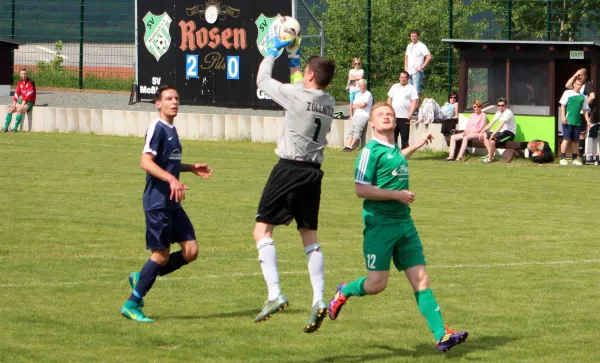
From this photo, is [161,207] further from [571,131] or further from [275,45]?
[571,131]

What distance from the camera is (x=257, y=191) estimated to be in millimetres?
20359

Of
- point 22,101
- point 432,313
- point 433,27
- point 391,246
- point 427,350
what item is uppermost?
point 433,27

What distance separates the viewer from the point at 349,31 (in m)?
34.1

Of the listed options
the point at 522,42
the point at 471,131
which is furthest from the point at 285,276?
the point at 522,42

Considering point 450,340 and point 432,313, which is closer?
point 450,340

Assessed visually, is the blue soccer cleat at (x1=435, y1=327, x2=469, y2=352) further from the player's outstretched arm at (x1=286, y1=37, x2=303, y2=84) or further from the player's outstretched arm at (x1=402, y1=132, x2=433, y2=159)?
the player's outstretched arm at (x1=286, y1=37, x2=303, y2=84)

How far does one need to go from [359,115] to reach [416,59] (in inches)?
84.6

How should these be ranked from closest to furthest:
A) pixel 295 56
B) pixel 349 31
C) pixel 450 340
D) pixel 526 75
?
pixel 450 340 < pixel 295 56 < pixel 526 75 < pixel 349 31

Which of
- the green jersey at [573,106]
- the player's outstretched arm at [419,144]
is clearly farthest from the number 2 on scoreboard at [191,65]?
the player's outstretched arm at [419,144]

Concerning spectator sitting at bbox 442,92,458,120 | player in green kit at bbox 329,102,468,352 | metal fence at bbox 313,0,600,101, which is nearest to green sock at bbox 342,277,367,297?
player in green kit at bbox 329,102,468,352

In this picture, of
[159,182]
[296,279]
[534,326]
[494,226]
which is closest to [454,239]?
[494,226]

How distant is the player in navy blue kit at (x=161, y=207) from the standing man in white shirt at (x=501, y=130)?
1764 centimetres

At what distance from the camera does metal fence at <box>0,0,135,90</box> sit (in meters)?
37.8

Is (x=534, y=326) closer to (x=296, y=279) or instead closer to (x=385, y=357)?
(x=385, y=357)
